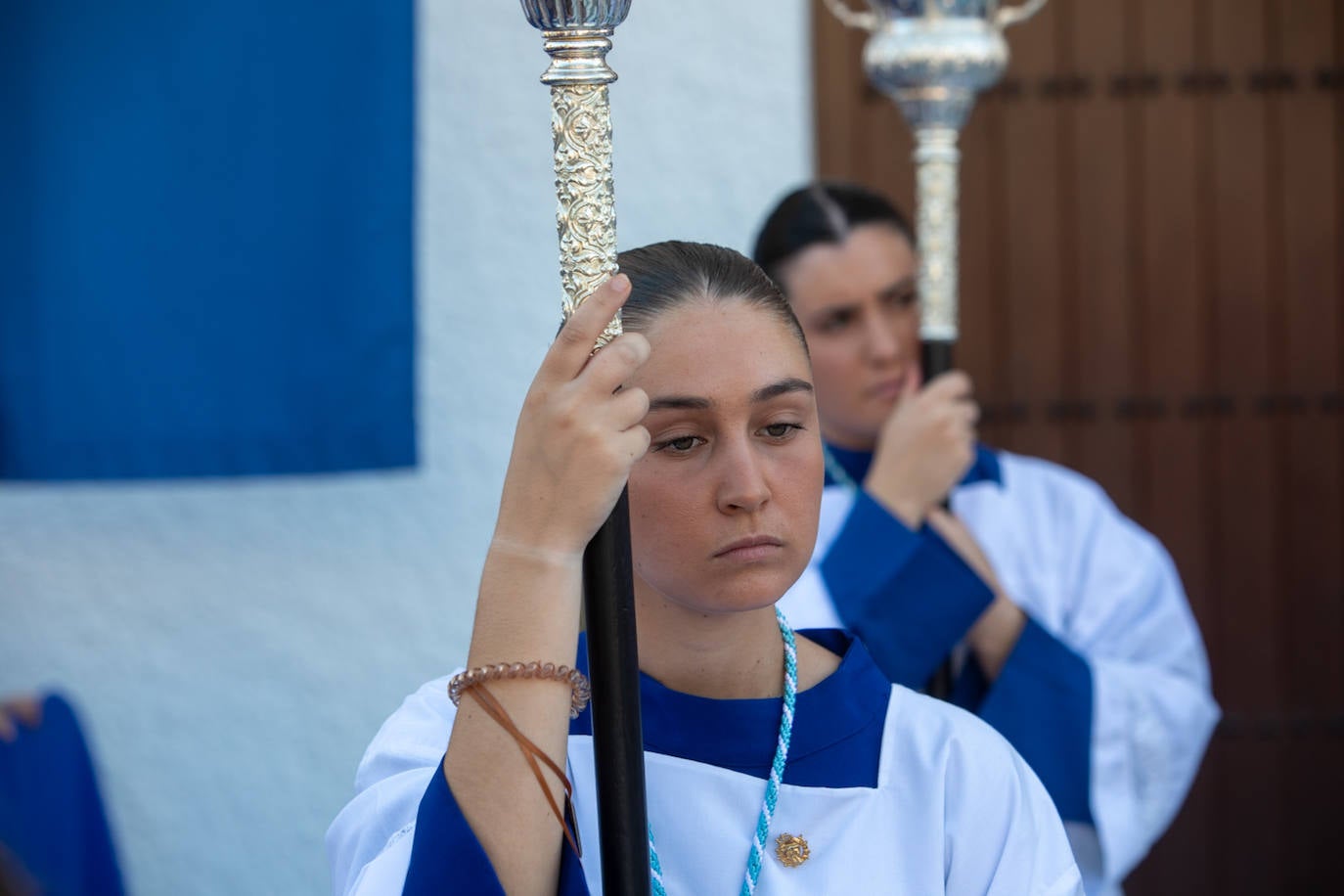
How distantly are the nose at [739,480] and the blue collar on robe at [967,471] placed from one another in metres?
1.40

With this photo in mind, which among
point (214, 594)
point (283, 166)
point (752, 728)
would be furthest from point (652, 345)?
point (214, 594)

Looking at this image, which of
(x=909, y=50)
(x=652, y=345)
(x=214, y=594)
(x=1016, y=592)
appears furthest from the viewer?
(x=214, y=594)

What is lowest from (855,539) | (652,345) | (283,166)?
(855,539)

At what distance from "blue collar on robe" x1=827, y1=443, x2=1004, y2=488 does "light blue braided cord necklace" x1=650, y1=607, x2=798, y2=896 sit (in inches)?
49.0

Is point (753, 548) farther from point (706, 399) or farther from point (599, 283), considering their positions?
point (599, 283)

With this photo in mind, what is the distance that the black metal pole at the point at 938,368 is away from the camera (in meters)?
2.69

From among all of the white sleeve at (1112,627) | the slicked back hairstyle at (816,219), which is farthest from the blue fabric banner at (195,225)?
the white sleeve at (1112,627)

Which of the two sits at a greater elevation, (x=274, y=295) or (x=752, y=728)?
(x=274, y=295)

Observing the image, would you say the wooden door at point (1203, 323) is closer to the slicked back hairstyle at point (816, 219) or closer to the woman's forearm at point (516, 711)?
the slicked back hairstyle at point (816, 219)

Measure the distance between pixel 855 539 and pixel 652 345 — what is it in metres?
1.09

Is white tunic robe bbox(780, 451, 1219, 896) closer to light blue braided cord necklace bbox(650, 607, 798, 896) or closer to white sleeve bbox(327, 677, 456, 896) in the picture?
light blue braided cord necklace bbox(650, 607, 798, 896)

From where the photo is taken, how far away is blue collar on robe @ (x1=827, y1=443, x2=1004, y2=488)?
9.90 feet

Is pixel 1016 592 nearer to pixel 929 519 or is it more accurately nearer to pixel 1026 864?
pixel 929 519

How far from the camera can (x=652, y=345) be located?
164 centimetres
